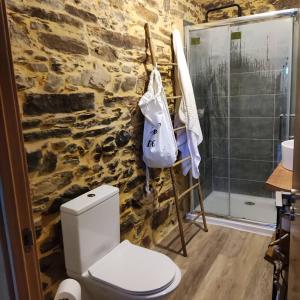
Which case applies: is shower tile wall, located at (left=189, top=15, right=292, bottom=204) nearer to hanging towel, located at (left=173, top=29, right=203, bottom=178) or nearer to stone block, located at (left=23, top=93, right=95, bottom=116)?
hanging towel, located at (left=173, top=29, right=203, bottom=178)

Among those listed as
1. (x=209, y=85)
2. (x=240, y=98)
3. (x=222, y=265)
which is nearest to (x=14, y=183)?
(x=222, y=265)

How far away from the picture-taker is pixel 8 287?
899mm

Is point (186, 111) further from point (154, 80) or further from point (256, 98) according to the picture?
point (256, 98)

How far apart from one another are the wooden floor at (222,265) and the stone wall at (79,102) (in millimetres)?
480

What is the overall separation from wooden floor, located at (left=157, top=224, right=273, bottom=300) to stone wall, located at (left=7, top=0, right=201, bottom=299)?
1.57 ft

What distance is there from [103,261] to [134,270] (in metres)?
0.22

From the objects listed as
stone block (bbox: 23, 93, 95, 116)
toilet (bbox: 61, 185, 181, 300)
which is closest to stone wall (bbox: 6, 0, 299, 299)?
stone block (bbox: 23, 93, 95, 116)

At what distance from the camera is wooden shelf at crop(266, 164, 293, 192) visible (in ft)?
6.08

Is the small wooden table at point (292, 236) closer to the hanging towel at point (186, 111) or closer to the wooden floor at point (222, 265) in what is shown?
the wooden floor at point (222, 265)

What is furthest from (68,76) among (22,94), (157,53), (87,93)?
(157,53)

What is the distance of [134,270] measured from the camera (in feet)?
5.74

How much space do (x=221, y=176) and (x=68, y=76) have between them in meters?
2.62

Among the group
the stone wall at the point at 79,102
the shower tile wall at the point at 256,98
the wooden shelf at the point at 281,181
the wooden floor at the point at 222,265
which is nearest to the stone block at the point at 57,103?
the stone wall at the point at 79,102

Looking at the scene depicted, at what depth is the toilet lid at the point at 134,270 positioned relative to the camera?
162cm
